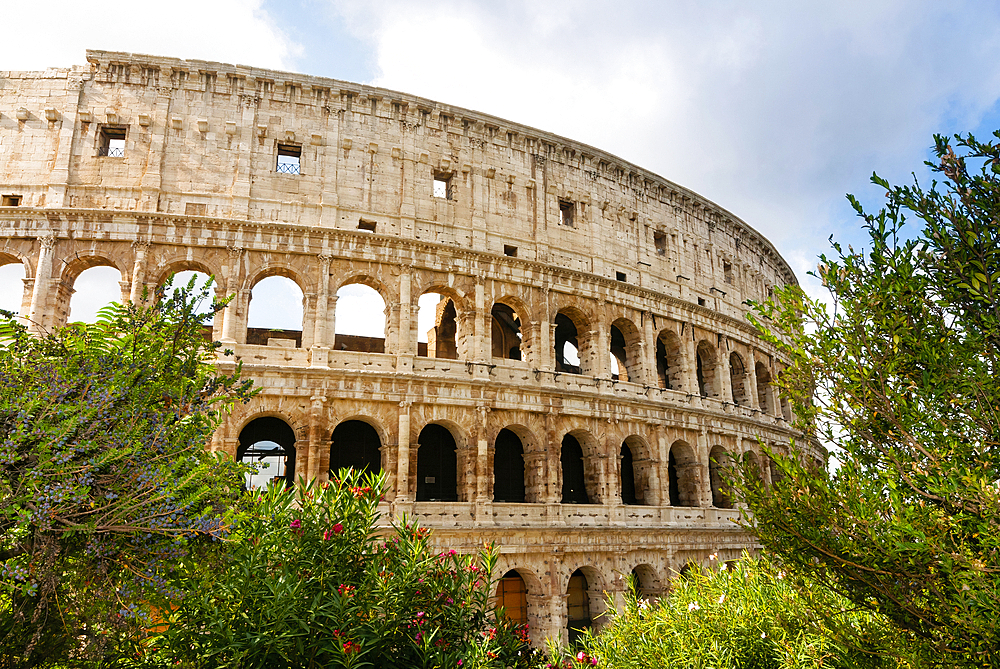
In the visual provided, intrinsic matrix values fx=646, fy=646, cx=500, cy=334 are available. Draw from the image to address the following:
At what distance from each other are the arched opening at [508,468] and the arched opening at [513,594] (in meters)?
2.10

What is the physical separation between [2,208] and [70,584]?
14.9m

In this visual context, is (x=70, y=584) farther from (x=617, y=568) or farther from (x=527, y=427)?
(x=617, y=568)

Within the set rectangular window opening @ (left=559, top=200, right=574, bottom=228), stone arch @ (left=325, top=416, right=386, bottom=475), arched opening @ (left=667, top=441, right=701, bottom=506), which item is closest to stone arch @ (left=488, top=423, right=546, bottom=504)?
stone arch @ (left=325, top=416, right=386, bottom=475)

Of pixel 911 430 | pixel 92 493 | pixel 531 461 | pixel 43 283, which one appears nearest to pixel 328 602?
pixel 92 493

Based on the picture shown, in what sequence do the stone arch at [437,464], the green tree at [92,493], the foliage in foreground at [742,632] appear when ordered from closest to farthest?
1. the green tree at [92,493]
2. the foliage in foreground at [742,632]
3. the stone arch at [437,464]

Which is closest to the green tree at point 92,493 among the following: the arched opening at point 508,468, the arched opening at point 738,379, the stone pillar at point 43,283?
the stone pillar at point 43,283

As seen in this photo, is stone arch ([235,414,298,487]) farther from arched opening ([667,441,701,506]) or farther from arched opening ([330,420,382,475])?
arched opening ([667,441,701,506])

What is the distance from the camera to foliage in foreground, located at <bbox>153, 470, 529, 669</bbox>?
5430 millimetres

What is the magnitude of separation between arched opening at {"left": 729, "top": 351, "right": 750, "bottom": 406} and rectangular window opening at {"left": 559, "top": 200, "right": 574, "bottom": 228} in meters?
8.58

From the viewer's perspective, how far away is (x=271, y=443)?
54.6 feet

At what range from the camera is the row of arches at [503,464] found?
54.6ft

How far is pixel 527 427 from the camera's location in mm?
17812

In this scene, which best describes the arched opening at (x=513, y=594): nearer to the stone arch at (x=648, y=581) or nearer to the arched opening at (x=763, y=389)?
the stone arch at (x=648, y=581)

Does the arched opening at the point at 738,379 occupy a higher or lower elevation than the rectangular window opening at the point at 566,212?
lower
